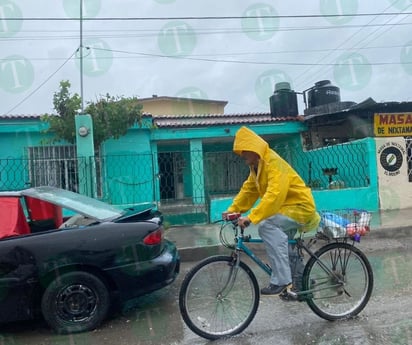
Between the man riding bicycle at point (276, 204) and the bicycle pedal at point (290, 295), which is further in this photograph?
the bicycle pedal at point (290, 295)

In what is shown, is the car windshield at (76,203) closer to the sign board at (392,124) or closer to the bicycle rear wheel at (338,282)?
the bicycle rear wheel at (338,282)

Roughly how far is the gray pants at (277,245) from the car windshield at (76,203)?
1.56 m

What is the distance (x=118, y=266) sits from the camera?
13.0 feet

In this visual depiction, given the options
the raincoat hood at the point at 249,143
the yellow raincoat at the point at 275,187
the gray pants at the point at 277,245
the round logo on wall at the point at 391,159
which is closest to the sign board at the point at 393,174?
the round logo on wall at the point at 391,159

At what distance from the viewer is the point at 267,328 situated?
12.3 ft

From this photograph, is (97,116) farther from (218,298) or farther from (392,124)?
(218,298)

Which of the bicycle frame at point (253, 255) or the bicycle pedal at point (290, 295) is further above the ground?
the bicycle frame at point (253, 255)

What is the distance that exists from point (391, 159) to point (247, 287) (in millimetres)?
Result: 7652

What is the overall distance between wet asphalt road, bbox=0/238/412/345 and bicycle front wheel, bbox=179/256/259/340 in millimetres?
120

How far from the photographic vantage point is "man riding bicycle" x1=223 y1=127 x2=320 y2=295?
3476 mm

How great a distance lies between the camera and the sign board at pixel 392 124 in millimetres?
12016

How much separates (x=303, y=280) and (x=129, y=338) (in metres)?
1.55

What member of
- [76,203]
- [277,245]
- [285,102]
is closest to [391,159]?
[285,102]

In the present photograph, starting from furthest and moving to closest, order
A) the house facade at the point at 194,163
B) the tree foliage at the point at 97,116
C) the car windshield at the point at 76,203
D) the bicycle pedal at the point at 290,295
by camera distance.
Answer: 1. the tree foliage at the point at 97,116
2. the house facade at the point at 194,163
3. the car windshield at the point at 76,203
4. the bicycle pedal at the point at 290,295
